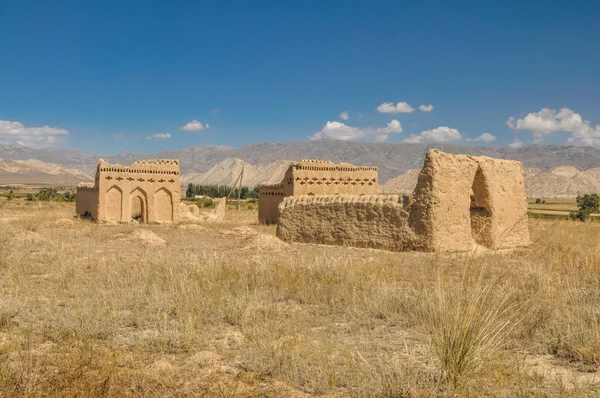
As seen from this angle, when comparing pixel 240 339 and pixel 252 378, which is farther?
pixel 240 339

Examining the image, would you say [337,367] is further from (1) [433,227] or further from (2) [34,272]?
(1) [433,227]

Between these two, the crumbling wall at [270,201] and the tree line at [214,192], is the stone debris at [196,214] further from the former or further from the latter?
the tree line at [214,192]

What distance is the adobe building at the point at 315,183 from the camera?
75.8 ft

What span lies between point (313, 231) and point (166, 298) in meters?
8.66

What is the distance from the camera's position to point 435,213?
472 inches

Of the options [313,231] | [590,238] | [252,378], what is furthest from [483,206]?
[252,378]

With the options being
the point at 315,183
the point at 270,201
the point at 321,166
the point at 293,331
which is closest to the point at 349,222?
the point at 293,331

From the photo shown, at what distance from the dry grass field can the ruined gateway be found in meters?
3.00

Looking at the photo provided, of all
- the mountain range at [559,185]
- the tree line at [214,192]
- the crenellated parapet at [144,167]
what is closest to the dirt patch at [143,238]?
the crenellated parapet at [144,167]

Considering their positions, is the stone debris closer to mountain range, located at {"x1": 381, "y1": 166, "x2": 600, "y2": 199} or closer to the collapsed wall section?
the collapsed wall section

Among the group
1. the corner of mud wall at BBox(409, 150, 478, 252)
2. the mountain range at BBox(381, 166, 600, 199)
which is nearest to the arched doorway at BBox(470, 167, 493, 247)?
the corner of mud wall at BBox(409, 150, 478, 252)

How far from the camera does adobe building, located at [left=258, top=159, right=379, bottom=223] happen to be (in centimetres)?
2311

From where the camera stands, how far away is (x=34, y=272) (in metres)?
9.10

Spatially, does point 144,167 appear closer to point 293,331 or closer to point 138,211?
point 138,211
